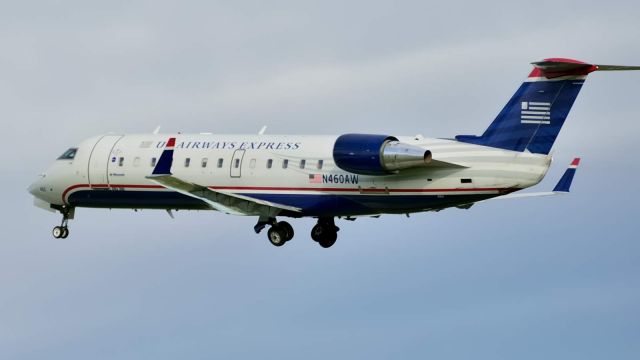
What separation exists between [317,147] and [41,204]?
1117 centimetres

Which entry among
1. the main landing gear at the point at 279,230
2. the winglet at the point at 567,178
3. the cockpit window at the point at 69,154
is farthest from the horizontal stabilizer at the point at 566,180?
the cockpit window at the point at 69,154

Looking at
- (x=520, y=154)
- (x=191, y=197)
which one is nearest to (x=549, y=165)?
(x=520, y=154)

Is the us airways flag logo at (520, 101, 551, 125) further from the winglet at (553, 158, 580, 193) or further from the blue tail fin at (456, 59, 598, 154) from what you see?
the winglet at (553, 158, 580, 193)

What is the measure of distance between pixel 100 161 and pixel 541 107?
15.1 metres

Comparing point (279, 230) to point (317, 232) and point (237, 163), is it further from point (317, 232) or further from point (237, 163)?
point (237, 163)

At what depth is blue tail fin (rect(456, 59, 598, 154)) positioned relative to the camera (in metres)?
48.0

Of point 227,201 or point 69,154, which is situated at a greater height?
point 69,154

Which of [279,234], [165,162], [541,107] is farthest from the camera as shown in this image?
[279,234]

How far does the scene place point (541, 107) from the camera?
48.7 metres

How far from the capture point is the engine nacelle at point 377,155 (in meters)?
48.9

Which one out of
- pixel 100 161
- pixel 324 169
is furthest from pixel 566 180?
pixel 100 161

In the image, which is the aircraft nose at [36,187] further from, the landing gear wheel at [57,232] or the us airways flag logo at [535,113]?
the us airways flag logo at [535,113]

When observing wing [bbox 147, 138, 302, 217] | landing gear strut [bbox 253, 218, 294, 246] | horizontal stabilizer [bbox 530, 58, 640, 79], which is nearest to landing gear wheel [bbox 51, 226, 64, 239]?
wing [bbox 147, 138, 302, 217]

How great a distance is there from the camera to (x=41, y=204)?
5684 cm
